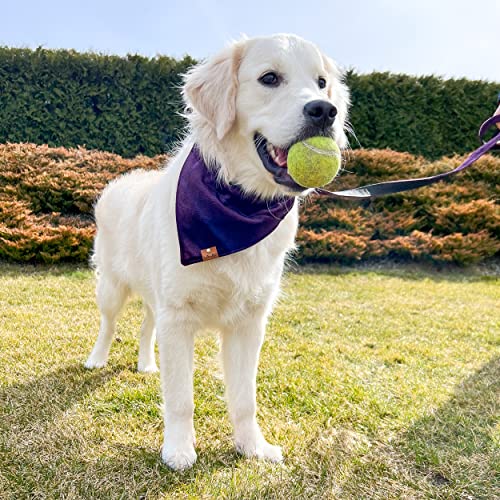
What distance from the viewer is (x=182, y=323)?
2.16 metres

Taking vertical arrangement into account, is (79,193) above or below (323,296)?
above

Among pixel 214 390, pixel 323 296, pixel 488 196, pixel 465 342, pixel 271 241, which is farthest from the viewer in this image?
pixel 488 196

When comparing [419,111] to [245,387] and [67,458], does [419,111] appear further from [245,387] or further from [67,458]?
[67,458]

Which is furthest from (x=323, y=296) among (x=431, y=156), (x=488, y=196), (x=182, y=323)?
(x=431, y=156)

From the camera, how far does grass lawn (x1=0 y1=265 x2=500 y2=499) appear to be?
1993mm

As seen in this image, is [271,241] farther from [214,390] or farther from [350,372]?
[350,372]

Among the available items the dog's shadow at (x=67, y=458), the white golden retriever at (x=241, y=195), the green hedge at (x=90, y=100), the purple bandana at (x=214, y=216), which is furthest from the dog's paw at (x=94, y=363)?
the green hedge at (x=90, y=100)

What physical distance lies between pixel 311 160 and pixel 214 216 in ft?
1.81

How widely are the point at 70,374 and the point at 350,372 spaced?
1.95 metres

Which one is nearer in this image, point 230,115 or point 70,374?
point 230,115

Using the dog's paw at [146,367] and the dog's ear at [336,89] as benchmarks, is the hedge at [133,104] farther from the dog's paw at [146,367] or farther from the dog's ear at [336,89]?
the dog's ear at [336,89]

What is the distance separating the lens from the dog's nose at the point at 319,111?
6.21 feet

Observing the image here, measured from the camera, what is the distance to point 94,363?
3223 mm

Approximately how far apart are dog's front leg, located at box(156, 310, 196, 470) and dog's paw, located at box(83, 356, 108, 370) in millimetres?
1226
